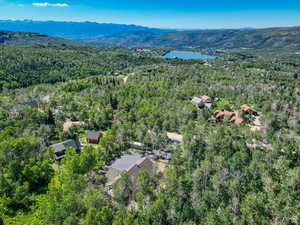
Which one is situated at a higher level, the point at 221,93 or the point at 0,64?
the point at 0,64

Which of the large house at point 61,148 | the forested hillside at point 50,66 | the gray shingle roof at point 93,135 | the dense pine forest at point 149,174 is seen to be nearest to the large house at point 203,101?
the dense pine forest at point 149,174

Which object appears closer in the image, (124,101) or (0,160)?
(0,160)

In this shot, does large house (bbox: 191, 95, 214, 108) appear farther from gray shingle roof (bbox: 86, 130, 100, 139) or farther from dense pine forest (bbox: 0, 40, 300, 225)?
gray shingle roof (bbox: 86, 130, 100, 139)

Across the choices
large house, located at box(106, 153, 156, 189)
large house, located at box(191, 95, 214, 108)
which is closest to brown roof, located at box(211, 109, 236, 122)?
large house, located at box(191, 95, 214, 108)

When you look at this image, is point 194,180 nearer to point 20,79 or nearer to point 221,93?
point 221,93

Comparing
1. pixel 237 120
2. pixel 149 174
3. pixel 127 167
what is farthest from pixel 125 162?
pixel 237 120

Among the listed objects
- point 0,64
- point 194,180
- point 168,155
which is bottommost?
point 168,155

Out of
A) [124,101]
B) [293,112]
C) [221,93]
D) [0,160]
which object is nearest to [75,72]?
[124,101]

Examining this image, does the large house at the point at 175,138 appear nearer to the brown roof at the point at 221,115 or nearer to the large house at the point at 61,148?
the brown roof at the point at 221,115
